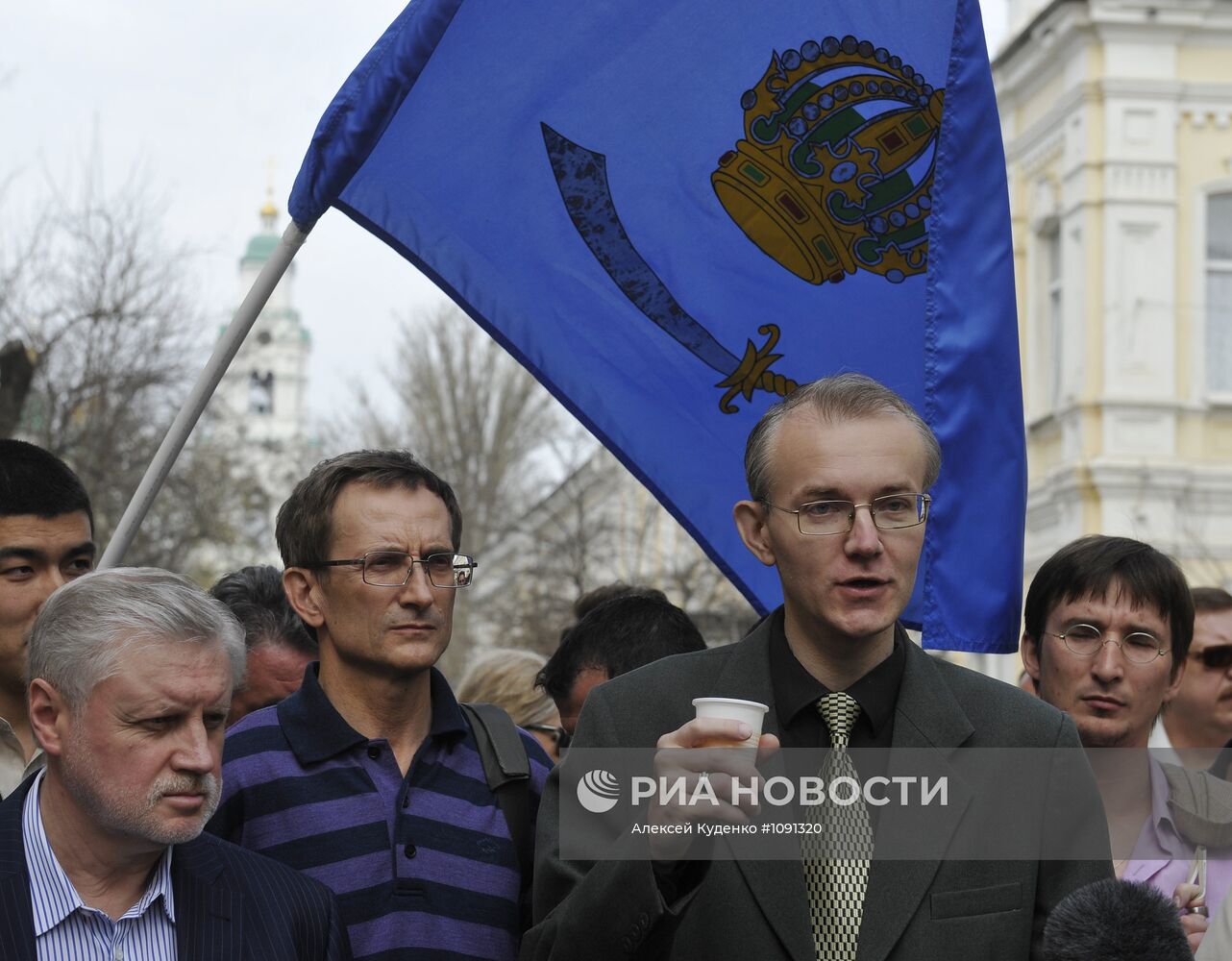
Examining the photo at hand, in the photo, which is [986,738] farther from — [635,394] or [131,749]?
[635,394]

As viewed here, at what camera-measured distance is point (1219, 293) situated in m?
22.0

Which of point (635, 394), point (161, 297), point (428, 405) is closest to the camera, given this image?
point (635, 394)

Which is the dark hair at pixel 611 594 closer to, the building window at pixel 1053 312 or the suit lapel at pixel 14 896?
the suit lapel at pixel 14 896

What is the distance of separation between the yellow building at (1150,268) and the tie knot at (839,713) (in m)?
18.8

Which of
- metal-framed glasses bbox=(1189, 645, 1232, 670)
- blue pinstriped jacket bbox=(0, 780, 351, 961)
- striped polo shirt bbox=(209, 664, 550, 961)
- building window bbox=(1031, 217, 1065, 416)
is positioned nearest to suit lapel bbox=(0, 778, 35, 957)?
blue pinstriped jacket bbox=(0, 780, 351, 961)

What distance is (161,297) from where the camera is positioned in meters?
20.1

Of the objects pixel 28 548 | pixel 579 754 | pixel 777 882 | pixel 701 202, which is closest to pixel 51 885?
pixel 579 754

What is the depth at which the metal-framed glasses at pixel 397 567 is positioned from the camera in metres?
3.88

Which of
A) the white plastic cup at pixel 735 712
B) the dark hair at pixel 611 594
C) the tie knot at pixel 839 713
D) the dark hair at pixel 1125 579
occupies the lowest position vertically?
the white plastic cup at pixel 735 712

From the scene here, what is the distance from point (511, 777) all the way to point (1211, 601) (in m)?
2.68

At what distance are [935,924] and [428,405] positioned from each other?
113ft

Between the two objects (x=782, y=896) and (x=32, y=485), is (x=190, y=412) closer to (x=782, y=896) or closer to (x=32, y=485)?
(x=32, y=485)

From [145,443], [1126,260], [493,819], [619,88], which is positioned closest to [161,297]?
[145,443]

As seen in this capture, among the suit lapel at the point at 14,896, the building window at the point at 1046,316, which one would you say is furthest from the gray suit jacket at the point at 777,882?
the building window at the point at 1046,316
